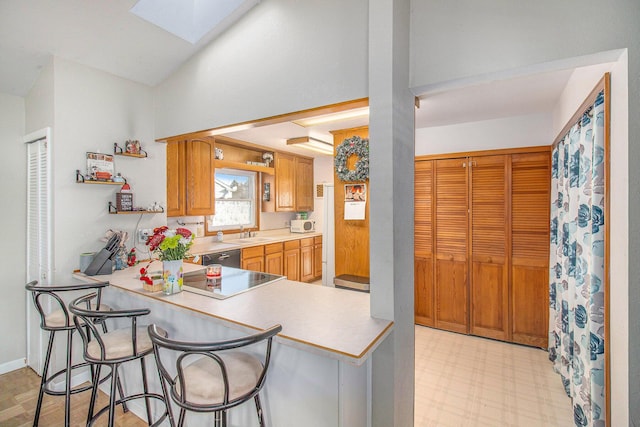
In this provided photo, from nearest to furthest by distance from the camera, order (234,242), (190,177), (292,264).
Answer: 1. (190,177)
2. (234,242)
3. (292,264)

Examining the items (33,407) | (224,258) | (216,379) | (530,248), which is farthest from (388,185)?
(33,407)

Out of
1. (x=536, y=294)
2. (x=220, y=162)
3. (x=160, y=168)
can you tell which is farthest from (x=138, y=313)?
(x=536, y=294)

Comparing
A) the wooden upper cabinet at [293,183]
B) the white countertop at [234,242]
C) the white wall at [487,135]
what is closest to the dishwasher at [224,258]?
the white countertop at [234,242]

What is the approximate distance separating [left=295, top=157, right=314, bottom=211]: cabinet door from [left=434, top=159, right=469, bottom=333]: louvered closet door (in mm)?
2642

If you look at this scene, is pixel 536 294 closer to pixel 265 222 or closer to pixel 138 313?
pixel 138 313

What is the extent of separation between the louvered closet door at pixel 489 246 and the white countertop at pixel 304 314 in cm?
205

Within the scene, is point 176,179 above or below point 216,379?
above

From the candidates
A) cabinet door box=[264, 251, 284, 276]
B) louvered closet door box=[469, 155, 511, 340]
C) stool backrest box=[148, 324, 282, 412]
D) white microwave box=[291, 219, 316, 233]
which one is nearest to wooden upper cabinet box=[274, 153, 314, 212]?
white microwave box=[291, 219, 316, 233]

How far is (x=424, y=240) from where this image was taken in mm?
3664

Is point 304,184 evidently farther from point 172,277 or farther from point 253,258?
point 172,277

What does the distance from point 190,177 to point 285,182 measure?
1901 mm

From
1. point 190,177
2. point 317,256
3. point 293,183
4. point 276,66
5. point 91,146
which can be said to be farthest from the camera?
point 317,256

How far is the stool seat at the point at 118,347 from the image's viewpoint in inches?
65.0

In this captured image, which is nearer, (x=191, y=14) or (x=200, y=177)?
(x=191, y=14)
